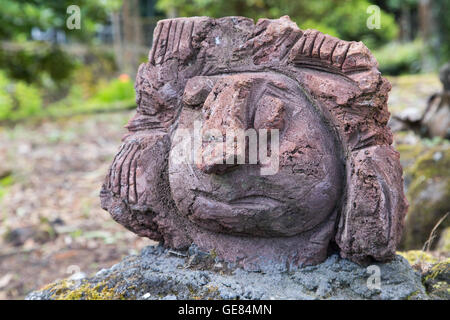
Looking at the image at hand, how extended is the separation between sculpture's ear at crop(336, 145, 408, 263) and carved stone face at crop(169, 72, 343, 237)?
10 centimetres

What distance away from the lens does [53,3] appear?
7.66m

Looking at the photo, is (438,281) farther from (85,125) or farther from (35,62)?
(35,62)

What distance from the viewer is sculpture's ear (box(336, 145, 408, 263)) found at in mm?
2027

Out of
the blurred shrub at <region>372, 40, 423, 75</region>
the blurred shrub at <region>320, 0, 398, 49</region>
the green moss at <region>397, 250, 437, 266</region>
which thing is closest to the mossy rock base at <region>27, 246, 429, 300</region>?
the green moss at <region>397, 250, 437, 266</region>

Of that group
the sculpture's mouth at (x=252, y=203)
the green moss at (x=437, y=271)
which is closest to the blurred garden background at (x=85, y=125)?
the green moss at (x=437, y=271)

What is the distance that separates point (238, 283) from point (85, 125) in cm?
570

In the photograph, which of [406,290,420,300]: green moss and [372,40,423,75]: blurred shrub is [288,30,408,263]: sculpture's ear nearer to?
[406,290,420,300]: green moss

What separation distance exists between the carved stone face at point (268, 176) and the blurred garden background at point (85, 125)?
95cm

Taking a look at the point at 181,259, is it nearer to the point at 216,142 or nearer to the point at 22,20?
the point at 216,142

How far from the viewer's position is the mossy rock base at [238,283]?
6.66 feet

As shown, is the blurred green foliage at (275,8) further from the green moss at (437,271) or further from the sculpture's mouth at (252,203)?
the sculpture's mouth at (252,203)

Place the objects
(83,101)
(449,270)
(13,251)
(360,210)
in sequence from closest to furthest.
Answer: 1. (360,210)
2. (449,270)
3. (13,251)
4. (83,101)

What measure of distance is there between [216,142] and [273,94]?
1.18ft
